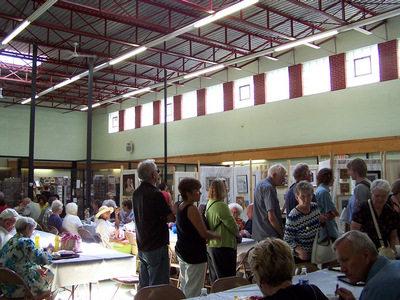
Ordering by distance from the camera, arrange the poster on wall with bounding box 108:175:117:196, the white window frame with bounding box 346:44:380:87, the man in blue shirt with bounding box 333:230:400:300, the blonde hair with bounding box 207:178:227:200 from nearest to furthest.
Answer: the man in blue shirt with bounding box 333:230:400:300 → the blonde hair with bounding box 207:178:227:200 → the white window frame with bounding box 346:44:380:87 → the poster on wall with bounding box 108:175:117:196

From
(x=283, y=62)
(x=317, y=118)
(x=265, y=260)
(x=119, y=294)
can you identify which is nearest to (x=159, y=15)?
(x=283, y=62)

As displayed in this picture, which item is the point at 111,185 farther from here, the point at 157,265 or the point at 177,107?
the point at 157,265

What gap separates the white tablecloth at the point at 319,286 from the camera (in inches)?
119

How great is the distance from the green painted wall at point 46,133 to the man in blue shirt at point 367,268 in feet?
69.8

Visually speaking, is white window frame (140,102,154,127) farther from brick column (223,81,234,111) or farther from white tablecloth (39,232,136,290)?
white tablecloth (39,232,136,290)

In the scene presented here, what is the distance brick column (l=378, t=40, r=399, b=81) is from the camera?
37.1 ft

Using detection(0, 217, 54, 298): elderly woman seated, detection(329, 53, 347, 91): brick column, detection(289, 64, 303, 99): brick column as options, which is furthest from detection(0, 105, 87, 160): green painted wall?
detection(0, 217, 54, 298): elderly woman seated

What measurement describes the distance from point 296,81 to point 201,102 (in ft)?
16.0

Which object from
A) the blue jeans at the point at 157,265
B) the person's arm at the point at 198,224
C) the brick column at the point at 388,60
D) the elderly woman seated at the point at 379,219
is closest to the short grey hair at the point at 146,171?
the person's arm at the point at 198,224

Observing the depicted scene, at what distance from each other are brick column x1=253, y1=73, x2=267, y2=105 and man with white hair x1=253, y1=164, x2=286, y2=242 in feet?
34.7

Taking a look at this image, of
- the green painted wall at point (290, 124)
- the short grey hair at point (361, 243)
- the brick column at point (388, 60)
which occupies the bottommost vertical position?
the short grey hair at point (361, 243)

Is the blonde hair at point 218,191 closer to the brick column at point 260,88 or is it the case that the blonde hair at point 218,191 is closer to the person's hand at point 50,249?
the person's hand at point 50,249

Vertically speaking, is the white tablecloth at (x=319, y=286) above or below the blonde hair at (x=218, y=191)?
below

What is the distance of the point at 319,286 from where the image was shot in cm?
320
